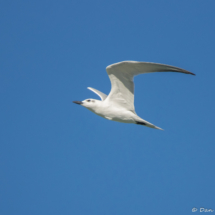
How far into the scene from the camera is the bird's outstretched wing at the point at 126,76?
35.5 ft

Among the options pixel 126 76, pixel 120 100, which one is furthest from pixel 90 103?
pixel 126 76

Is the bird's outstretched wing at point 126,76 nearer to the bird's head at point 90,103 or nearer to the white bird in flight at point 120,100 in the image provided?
the white bird in flight at point 120,100

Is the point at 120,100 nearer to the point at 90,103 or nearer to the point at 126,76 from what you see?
the point at 126,76

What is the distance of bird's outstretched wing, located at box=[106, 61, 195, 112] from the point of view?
10812 millimetres

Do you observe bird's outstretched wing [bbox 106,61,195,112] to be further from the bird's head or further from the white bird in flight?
the bird's head

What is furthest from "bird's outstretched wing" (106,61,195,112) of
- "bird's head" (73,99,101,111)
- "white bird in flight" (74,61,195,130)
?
"bird's head" (73,99,101,111)

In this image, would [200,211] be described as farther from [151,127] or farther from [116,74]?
[116,74]

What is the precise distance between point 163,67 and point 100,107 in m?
3.05

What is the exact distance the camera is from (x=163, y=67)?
10.7 meters

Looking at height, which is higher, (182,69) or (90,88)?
(90,88)

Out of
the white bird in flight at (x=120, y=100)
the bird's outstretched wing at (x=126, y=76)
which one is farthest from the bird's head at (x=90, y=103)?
the bird's outstretched wing at (x=126, y=76)

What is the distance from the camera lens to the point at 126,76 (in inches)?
460

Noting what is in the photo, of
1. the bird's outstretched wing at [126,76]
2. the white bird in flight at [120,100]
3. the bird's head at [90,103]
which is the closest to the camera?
the bird's outstretched wing at [126,76]

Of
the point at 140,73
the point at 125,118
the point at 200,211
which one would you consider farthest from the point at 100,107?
the point at 200,211
